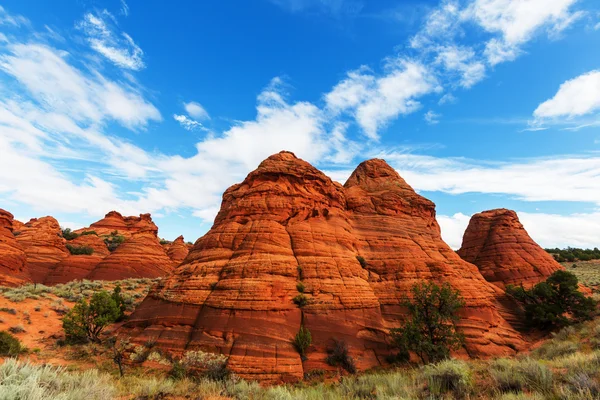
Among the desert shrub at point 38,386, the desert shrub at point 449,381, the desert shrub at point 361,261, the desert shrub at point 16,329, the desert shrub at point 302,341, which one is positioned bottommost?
the desert shrub at point 302,341

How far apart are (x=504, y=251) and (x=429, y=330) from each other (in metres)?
32.9

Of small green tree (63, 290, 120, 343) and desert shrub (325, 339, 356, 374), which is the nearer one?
desert shrub (325, 339, 356, 374)

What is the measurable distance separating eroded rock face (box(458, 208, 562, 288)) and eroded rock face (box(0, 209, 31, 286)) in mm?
66055

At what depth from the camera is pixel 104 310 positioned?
23.9m

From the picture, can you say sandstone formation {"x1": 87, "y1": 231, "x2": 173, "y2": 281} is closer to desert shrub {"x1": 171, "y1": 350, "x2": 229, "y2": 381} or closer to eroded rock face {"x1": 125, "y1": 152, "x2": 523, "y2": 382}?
eroded rock face {"x1": 125, "y1": 152, "x2": 523, "y2": 382}

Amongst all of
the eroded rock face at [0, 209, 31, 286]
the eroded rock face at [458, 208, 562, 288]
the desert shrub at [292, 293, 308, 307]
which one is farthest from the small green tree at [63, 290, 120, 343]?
the eroded rock face at [458, 208, 562, 288]

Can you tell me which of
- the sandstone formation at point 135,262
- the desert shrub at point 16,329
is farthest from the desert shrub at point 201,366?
the sandstone formation at point 135,262

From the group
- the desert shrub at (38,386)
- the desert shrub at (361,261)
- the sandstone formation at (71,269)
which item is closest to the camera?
the desert shrub at (38,386)

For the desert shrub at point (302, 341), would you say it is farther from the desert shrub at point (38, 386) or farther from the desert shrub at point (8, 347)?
the desert shrub at point (8, 347)

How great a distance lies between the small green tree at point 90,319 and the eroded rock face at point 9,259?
81.5ft

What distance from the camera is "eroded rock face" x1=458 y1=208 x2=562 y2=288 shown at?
41.0 meters

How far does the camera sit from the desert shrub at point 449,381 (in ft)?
28.5

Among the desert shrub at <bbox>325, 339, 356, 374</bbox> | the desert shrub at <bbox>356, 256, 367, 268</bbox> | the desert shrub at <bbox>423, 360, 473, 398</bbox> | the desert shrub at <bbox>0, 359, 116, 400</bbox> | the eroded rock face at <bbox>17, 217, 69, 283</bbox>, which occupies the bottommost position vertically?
the desert shrub at <bbox>325, 339, 356, 374</bbox>

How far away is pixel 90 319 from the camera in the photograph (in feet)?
75.4
